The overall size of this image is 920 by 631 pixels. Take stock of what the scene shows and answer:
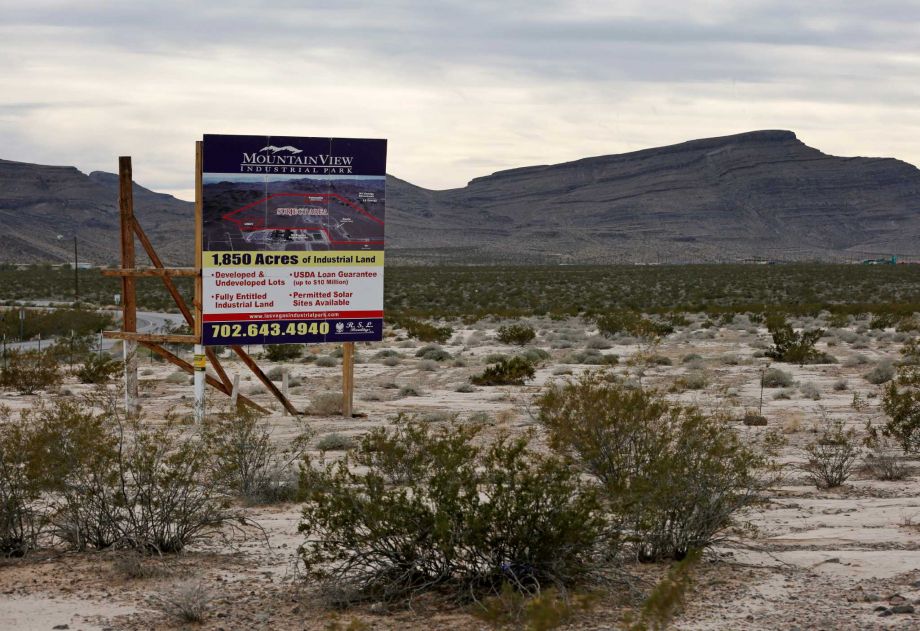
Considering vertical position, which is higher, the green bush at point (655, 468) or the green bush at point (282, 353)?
the green bush at point (655, 468)

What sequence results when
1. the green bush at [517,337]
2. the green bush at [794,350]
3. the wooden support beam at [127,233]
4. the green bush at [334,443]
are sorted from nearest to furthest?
1. the green bush at [334,443]
2. the wooden support beam at [127,233]
3. the green bush at [794,350]
4. the green bush at [517,337]

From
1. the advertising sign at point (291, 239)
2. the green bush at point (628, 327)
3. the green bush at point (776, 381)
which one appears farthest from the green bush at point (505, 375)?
the green bush at point (628, 327)

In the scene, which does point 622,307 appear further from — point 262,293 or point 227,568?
point 227,568

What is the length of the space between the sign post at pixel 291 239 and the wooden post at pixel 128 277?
1.16 metres

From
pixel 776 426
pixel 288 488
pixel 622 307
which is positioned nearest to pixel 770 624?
pixel 288 488

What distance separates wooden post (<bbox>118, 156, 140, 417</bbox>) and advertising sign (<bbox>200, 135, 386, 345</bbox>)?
1.18m

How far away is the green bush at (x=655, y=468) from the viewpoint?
8.04 metres

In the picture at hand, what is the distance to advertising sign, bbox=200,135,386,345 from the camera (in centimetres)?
1502

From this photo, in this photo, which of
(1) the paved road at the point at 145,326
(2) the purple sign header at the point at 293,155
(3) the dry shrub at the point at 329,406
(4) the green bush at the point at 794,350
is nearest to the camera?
(2) the purple sign header at the point at 293,155

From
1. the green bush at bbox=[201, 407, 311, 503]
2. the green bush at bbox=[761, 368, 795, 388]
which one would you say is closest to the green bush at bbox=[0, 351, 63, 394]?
the green bush at bbox=[201, 407, 311, 503]

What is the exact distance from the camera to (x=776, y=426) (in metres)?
15.3

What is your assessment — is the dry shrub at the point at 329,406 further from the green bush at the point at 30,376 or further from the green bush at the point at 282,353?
the green bush at the point at 282,353

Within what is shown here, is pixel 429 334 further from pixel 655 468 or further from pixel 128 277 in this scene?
pixel 655 468

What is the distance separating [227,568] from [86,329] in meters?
29.4
